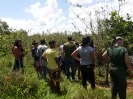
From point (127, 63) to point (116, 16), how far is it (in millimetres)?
3179

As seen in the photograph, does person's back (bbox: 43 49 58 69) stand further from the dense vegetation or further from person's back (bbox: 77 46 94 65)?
person's back (bbox: 77 46 94 65)

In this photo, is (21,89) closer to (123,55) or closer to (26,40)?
(123,55)

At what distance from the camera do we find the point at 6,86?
6117mm

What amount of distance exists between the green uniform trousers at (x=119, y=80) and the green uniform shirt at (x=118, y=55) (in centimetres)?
10

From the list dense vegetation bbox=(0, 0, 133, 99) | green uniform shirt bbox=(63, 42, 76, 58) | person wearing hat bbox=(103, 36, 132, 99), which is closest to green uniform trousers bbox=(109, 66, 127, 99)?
person wearing hat bbox=(103, 36, 132, 99)

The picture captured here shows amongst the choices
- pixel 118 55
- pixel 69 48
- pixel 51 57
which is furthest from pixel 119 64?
pixel 69 48

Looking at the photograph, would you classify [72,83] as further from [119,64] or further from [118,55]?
[118,55]

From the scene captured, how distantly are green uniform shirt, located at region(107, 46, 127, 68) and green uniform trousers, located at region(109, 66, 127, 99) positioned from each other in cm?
10

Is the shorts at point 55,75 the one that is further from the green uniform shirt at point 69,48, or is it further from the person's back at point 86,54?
the green uniform shirt at point 69,48

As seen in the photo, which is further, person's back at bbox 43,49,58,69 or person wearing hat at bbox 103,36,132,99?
person's back at bbox 43,49,58,69

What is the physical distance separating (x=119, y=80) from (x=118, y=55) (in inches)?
24.3

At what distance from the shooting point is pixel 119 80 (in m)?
4.93

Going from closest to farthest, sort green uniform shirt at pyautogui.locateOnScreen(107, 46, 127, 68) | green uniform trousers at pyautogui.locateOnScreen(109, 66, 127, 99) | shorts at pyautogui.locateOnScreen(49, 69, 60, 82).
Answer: green uniform shirt at pyautogui.locateOnScreen(107, 46, 127, 68) → green uniform trousers at pyautogui.locateOnScreen(109, 66, 127, 99) → shorts at pyautogui.locateOnScreen(49, 69, 60, 82)

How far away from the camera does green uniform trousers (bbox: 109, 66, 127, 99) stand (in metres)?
4.85
